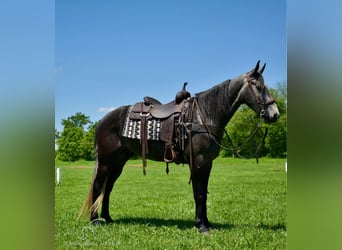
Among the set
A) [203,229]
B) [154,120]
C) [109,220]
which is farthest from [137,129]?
[203,229]

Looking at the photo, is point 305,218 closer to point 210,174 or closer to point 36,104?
point 210,174

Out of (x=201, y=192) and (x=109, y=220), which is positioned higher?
(x=201, y=192)

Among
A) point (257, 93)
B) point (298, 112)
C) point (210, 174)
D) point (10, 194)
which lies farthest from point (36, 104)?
point (298, 112)

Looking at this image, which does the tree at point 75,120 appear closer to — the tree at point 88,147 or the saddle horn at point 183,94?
the tree at point 88,147

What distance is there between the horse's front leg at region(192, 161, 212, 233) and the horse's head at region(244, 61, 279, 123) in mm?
823

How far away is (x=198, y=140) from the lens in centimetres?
471

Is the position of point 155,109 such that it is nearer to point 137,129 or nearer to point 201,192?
point 137,129

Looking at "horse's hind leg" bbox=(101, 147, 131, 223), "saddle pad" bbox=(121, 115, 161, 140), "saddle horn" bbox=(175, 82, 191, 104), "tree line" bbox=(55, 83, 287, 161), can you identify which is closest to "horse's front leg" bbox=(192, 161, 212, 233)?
"tree line" bbox=(55, 83, 287, 161)

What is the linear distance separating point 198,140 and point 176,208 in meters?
0.91

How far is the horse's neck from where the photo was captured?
4621mm

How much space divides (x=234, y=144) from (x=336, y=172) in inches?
43.7

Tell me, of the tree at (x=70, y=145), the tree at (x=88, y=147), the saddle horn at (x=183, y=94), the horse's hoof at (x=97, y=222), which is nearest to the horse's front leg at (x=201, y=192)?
the saddle horn at (x=183, y=94)

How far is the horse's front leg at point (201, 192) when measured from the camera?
4676 mm

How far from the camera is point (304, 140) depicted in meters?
4.47
